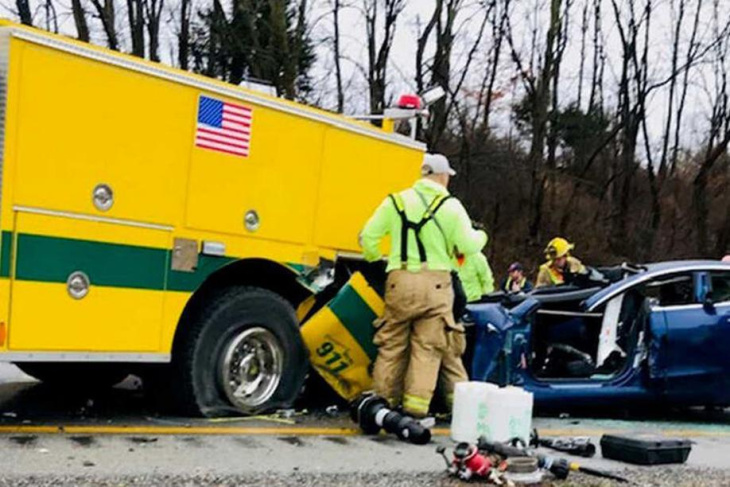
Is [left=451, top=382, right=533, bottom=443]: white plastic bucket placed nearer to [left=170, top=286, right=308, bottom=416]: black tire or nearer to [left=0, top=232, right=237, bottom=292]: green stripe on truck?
[left=170, top=286, right=308, bottom=416]: black tire

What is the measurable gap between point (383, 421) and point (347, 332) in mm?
1098

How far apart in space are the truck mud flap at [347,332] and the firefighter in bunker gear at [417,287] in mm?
291

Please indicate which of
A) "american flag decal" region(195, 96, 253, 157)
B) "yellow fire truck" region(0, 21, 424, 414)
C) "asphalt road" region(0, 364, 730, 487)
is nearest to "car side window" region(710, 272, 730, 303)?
"asphalt road" region(0, 364, 730, 487)

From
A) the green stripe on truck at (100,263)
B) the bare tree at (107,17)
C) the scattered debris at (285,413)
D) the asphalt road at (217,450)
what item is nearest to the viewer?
the asphalt road at (217,450)

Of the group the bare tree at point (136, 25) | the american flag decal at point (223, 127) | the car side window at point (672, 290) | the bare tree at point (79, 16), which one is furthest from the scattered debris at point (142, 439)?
the bare tree at point (136, 25)

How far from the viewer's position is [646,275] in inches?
313

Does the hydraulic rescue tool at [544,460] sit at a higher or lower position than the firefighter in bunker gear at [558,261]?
lower

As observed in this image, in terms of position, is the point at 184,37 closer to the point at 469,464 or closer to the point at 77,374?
the point at 77,374

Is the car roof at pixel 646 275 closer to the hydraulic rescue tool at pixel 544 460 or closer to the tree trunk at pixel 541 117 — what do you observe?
the hydraulic rescue tool at pixel 544 460

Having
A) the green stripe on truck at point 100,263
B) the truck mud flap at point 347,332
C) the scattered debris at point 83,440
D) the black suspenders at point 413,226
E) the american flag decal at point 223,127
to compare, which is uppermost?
the american flag decal at point 223,127

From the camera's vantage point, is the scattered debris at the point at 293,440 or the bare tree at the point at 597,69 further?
the bare tree at the point at 597,69

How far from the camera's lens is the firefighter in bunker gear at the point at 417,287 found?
673cm

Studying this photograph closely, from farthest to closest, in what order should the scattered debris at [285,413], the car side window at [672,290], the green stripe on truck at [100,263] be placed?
the car side window at [672,290] → the scattered debris at [285,413] → the green stripe on truck at [100,263]

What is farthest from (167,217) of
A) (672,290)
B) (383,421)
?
(672,290)
